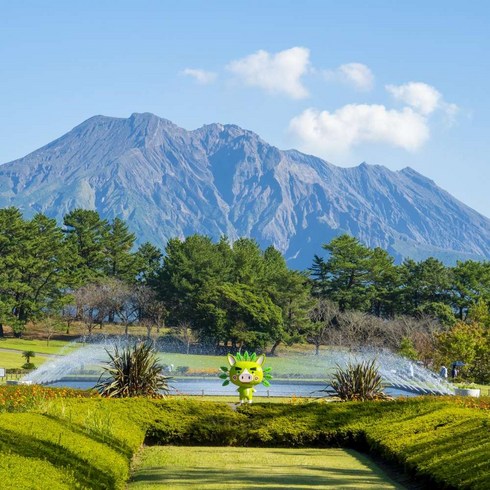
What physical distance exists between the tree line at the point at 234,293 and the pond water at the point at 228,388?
27600 mm

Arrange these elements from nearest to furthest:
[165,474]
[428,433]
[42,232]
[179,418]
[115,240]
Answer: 1. [165,474]
2. [428,433]
3. [179,418]
4. [42,232]
5. [115,240]

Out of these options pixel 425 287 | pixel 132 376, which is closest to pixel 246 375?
pixel 132 376

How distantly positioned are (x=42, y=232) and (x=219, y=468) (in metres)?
71.2

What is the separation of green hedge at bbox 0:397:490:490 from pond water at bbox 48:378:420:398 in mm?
12094

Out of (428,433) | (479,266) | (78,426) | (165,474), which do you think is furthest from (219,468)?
Result: (479,266)

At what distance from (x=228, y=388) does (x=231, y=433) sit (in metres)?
17.7

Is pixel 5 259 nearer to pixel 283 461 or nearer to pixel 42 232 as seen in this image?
pixel 42 232

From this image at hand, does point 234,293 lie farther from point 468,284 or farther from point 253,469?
point 253,469

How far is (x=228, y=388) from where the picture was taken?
36.9m

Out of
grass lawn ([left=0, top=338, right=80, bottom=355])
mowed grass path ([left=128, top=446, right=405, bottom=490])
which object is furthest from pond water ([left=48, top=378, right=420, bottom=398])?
grass lawn ([left=0, top=338, right=80, bottom=355])

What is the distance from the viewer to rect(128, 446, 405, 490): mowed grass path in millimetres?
13844

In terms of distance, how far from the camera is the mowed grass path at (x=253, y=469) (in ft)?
45.4

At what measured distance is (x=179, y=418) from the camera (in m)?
19.5

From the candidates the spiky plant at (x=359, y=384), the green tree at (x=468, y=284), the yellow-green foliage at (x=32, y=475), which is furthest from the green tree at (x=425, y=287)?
the yellow-green foliage at (x=32, y=475)
